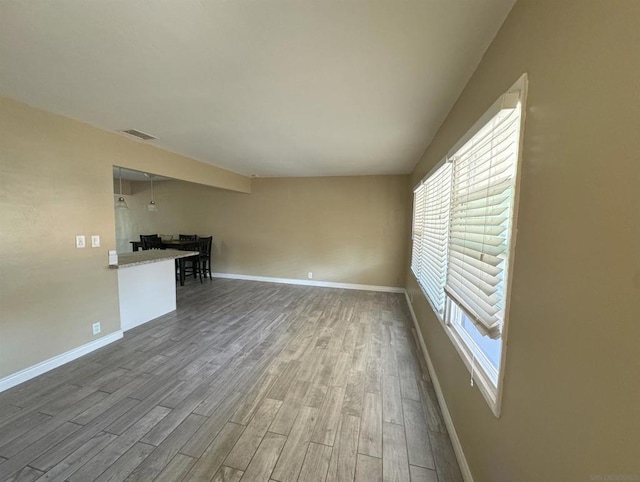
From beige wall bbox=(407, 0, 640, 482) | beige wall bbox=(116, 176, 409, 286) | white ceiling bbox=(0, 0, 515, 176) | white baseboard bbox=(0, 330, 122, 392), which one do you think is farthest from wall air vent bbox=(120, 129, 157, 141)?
beige wall bbox=(407, 0, 640, 482)

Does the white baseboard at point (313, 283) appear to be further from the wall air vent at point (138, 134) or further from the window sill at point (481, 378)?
the wall air vent at point (138, 134)

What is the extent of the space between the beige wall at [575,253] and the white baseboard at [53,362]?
11.7 feet

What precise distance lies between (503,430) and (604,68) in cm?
130

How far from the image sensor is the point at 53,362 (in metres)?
2.49

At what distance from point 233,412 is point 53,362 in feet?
6.51

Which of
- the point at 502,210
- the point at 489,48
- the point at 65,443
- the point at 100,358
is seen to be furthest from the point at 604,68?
the point at 100,358

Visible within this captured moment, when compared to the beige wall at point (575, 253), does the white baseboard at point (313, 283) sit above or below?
below

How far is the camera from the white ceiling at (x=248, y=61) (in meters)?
1.20

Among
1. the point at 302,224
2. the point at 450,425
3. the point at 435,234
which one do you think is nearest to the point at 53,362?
the point at 450,425

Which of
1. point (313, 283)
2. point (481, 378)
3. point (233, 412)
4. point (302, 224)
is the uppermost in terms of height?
point (302, 224)

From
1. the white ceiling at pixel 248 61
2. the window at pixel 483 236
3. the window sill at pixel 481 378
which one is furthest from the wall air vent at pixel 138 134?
the window sill at pixel 481 378

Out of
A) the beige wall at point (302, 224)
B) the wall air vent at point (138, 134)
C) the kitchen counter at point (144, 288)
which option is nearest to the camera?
the wall air vent at point (138, 134)

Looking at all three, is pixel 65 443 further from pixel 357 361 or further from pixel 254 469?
pixel 357 361

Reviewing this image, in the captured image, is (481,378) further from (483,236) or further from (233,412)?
(233,412)
